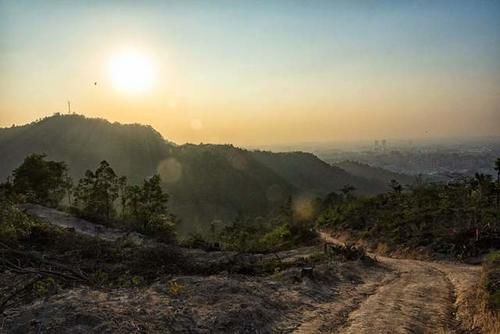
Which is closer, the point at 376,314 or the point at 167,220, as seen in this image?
the point at 376,314

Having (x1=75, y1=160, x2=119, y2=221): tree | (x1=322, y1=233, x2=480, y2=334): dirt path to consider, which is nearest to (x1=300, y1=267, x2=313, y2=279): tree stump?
(x1=322, y1=233, x2=480, y2=334): dirt path

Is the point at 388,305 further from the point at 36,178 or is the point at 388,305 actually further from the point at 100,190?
the point at 36,178

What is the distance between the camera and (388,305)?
583 inches

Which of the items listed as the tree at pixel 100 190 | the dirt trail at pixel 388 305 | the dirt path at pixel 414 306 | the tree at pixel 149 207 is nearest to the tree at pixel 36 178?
the tree at pixel 100 190

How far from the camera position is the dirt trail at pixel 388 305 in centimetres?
1226

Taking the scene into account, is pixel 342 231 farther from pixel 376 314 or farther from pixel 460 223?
pixel 376 314

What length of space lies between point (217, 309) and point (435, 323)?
612 cm

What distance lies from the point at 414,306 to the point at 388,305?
889 millimetres

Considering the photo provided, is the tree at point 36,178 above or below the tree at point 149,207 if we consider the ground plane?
above

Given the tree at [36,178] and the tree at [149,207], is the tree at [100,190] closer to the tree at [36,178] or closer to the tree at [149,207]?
the tree at [36,178]

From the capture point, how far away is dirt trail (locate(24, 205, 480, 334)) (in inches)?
483

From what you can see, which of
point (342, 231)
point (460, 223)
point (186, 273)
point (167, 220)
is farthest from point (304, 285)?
point (167, 220)

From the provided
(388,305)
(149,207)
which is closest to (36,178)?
(149,207)

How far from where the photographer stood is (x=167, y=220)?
53.1 metres
